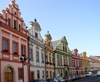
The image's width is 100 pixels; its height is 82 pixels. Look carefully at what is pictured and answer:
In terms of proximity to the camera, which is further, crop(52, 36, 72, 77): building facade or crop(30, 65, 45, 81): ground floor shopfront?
crop(52, 36, 72, 77): building facade

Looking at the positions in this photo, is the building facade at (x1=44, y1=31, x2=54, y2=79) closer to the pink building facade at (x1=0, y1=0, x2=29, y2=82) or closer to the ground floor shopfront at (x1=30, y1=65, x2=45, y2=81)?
the ground floor shopfront at (x1=30, y1=65, x2=45, y2=81)

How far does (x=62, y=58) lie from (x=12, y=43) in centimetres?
2881

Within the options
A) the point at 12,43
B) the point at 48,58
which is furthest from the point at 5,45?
the point at 48,58

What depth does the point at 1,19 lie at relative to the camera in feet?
71.0

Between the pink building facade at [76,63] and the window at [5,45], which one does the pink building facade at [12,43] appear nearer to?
the window at [5,45]

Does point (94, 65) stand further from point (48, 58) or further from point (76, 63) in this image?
→ point (48, 58)

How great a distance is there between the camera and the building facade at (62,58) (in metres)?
46.1

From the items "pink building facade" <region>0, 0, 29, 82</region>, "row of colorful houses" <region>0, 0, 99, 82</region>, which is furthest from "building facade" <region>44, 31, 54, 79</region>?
"pink building facade" <region>0, 0, 29, 82</region>

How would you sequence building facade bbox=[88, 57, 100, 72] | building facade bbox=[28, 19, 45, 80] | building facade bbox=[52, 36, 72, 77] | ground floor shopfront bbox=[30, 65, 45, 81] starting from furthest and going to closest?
building facade bbox=[88, 57, 100, 72] < building facade bbox=[52, 36, 72, 77] < building facade bbox=[28, 19, 45, 80] < ground floor shopfront bbox=[30, 65, 45, 81]

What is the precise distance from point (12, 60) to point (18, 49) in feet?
8.44

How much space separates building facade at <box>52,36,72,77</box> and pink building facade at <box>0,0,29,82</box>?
19010mm

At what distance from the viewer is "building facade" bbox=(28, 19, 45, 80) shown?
30.5m

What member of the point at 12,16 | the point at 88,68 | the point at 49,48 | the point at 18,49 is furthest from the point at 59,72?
the point at 88,68

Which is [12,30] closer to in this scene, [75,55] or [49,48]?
[49,48]
